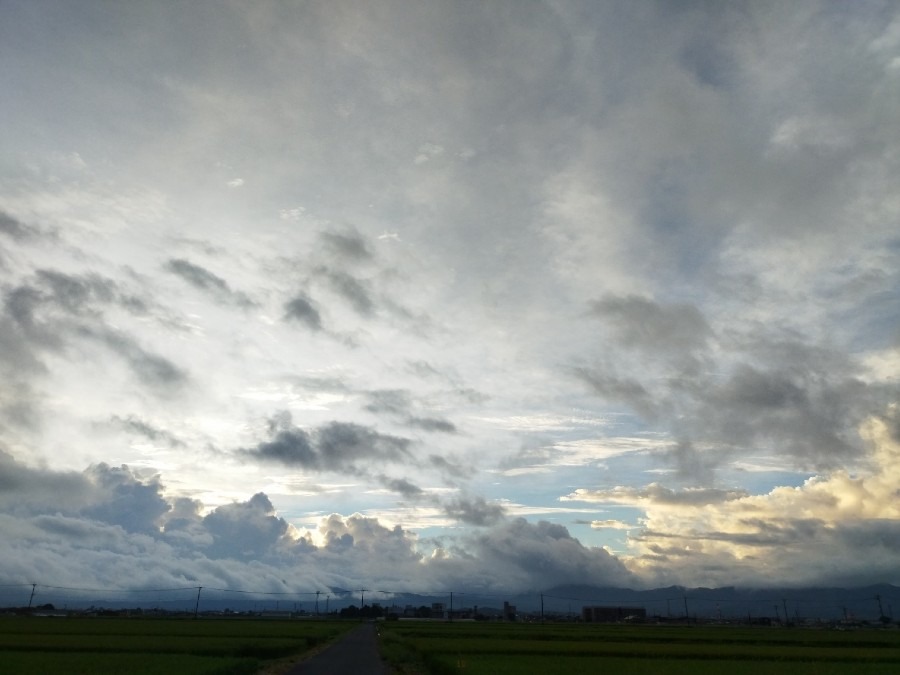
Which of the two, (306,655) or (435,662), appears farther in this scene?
(306,655)

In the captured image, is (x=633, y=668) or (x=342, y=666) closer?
(x=633, y=668)

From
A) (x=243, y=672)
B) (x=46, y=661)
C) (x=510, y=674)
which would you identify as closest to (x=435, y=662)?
(x=510, y=674)

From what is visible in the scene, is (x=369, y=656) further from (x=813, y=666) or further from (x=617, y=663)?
(x=813, y=666)

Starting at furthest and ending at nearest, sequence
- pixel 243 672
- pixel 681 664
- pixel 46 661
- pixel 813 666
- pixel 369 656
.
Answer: pixel 369 656 < pixel 681 664 < pixel 813 666 < pixel 46 661 < pixel 243 672

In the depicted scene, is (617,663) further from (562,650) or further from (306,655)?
(306,655)

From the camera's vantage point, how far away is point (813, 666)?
48.2 metres

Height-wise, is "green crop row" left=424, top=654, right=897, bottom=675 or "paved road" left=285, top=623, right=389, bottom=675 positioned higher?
"green crop row" left=424, top=654, right=897, bottom=675

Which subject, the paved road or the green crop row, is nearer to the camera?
the green crop row

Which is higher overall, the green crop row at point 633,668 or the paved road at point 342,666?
the green crop row at point 633,668

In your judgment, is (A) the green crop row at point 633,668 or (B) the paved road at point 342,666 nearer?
(A) the green crop row at point 633,668

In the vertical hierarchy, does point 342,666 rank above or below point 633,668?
below

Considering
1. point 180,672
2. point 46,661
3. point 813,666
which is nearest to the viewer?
point 180,672

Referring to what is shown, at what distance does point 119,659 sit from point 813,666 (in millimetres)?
53769

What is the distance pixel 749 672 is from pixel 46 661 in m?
50.2
